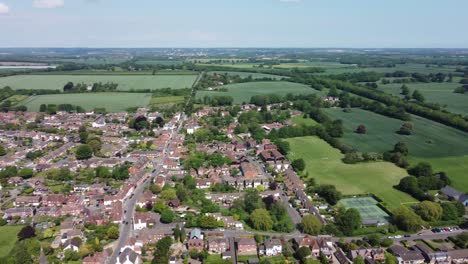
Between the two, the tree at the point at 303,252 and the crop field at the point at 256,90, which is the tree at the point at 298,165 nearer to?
the tree at the point at 303,252

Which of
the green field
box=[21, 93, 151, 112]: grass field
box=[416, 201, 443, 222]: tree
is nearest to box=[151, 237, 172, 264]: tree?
box=[416, 201, 443, 222]: tree

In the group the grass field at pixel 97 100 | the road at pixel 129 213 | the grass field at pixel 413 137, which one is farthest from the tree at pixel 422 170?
the grass field at pixel 97 100

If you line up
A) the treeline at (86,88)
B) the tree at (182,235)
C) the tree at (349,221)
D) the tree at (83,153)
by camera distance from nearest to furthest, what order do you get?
the tree at (182,235) → the tree at (349,221) → the tree at (83,153) → the treeline at (86,88)

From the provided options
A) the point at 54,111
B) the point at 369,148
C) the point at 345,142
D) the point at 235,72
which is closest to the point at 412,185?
the point at 369,148

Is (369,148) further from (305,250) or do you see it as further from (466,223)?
(305,250)

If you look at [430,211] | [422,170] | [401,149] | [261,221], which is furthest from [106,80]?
[430,211]

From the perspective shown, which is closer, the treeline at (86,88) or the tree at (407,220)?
the tree at (407,220)

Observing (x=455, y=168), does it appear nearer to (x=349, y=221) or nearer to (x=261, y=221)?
(x=349, y=221)

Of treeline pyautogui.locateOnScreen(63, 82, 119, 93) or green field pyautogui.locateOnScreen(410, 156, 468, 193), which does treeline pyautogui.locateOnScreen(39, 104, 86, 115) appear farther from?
green field pyautogui.locateOnScreen(410, 156, 468, 193)
